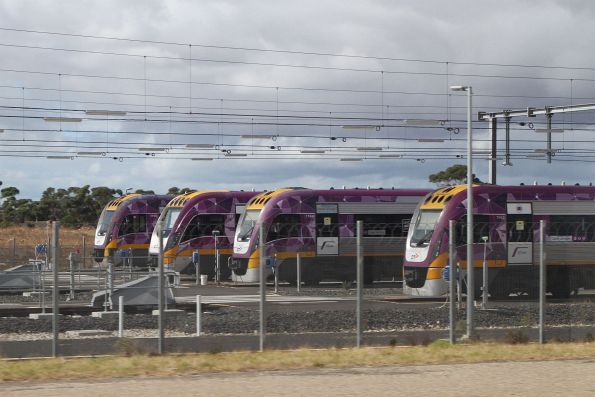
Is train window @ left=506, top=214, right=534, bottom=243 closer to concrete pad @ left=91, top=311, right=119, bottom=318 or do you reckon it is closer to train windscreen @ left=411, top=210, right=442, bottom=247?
train windscreen @ left=411, top=210, right=442, bottom=247

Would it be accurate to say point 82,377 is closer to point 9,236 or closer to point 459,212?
point 459,212

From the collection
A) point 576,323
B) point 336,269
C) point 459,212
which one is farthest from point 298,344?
point 336,269

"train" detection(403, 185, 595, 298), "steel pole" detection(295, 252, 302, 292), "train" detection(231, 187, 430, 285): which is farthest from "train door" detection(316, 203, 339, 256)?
"train" detection(403, 185, 595, 298)

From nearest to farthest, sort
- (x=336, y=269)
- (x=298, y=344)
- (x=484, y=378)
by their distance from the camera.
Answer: (x=484, y=378)
(x=298, y=344)
(x=336, y=269)

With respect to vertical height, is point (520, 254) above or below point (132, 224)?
below

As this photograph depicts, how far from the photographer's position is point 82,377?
13.4 meters

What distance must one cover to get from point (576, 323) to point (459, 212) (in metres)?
8.77

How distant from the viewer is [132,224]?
4581 centimetres

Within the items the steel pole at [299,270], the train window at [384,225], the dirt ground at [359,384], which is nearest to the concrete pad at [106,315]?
the dirt ground at [359,384]

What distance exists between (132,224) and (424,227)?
727 inches

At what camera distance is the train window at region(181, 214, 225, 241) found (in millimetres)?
39750

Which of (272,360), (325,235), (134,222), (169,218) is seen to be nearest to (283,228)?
(325,235)

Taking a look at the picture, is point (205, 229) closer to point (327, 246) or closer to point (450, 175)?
point (327, 246)

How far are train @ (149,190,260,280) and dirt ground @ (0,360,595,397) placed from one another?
2574cm
